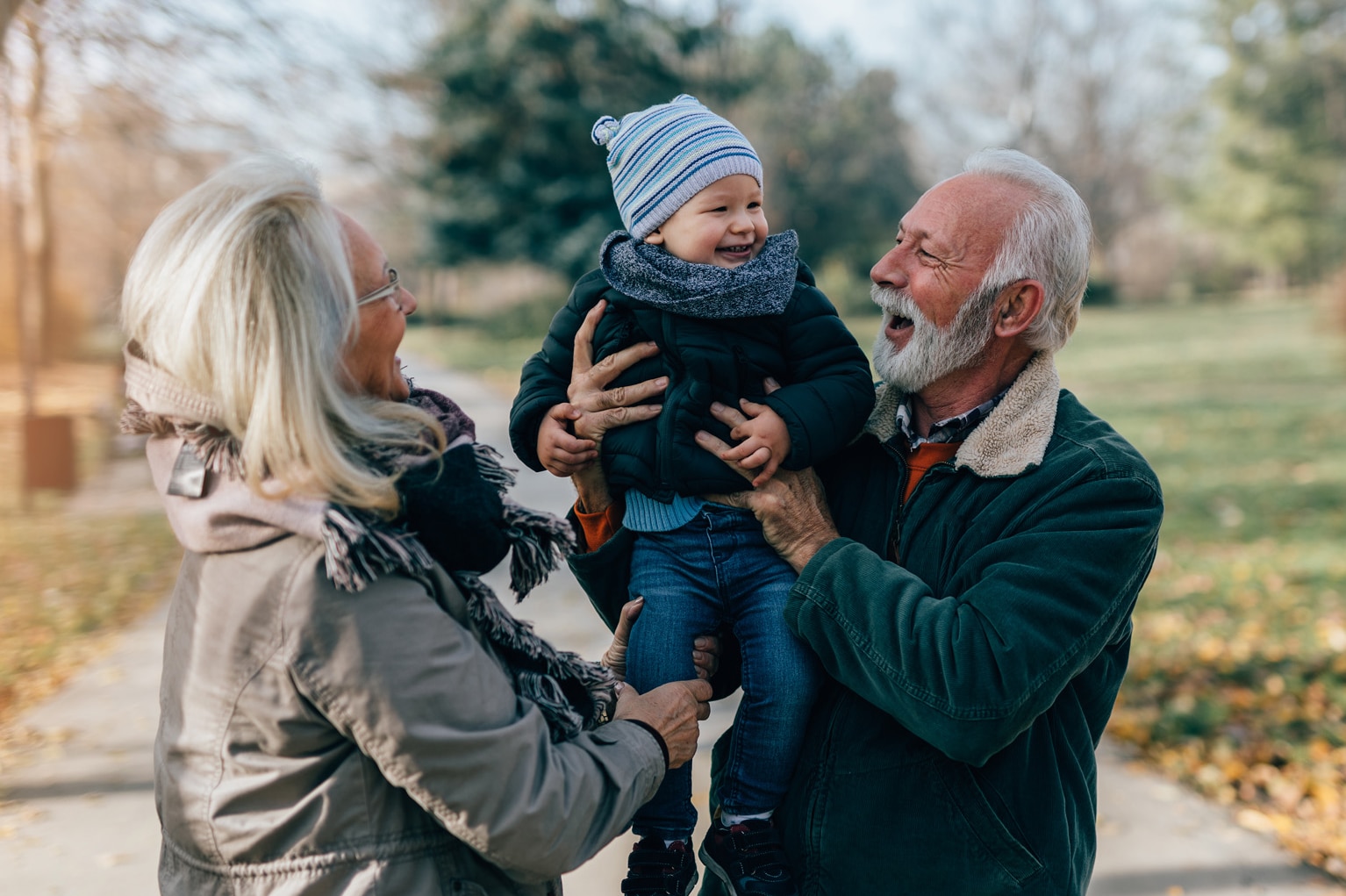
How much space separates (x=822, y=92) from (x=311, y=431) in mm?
35967

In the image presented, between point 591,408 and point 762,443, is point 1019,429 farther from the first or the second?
point 591,408

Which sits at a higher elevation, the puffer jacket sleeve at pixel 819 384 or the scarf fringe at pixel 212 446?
the puffer jacket sleeve at pixel 819 384

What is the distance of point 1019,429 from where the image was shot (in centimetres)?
204

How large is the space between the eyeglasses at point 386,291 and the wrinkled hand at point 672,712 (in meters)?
0.87

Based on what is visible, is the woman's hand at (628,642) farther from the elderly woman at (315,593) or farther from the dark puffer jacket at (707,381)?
the elderly woman at (315,593)

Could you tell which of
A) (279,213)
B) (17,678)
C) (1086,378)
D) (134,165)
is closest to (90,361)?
(134,165)

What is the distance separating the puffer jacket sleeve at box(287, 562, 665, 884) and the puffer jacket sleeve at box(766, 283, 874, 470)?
2.65 feet

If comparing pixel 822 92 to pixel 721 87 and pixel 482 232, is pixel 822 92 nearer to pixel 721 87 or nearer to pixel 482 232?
pixel 721 87

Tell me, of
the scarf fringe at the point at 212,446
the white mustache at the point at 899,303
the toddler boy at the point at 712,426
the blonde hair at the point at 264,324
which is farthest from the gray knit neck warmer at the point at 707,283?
the scarf fringe at the point at 212,446

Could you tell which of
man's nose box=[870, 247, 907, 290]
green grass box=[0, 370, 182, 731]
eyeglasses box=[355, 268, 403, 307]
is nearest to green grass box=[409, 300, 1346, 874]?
man's nose box=[870, 247, 907, 290]

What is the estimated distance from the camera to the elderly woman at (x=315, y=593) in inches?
56.7

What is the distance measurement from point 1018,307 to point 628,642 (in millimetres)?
1081

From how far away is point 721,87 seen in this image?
22922mm

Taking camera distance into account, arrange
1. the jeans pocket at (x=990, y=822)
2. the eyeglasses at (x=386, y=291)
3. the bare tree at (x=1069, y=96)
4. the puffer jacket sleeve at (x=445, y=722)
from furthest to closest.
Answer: the bare tree at (x=1069, y=96), the jeans pocket at (x=990, y=822), the eyeglasses at (x=386, y=291), the puffer jacket sleeve at (x=445, y=722)
